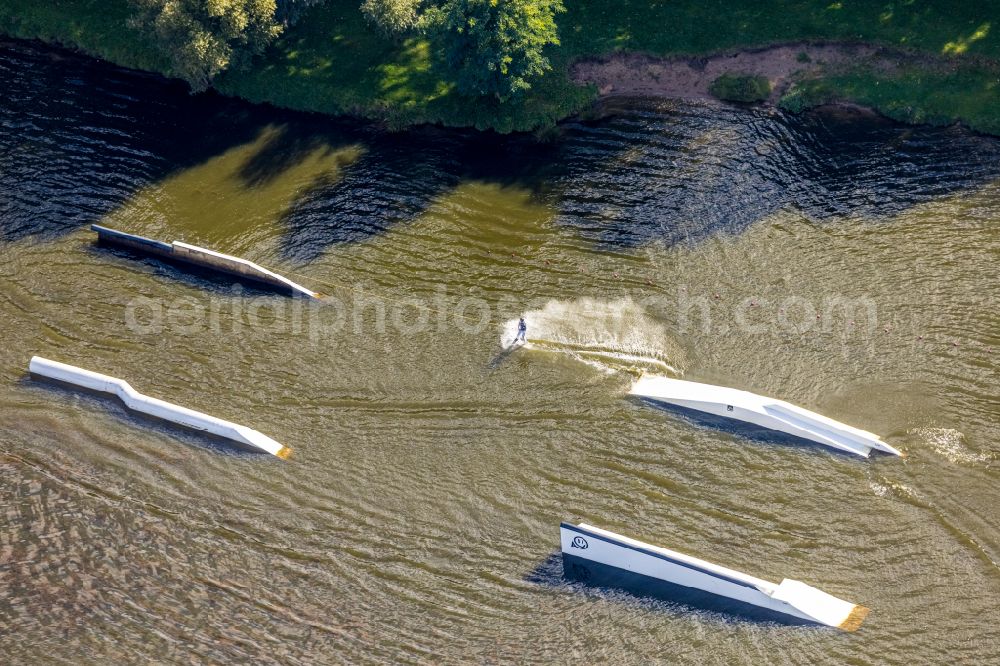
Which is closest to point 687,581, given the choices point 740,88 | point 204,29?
point 740,88

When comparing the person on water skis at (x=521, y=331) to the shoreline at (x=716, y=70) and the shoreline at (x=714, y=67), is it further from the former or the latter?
the shoreline at (x=714, y=67)

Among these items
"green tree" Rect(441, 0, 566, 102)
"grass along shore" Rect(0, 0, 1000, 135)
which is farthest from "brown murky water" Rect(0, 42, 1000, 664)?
"green tree" Rect(441, 0, 566, 102)

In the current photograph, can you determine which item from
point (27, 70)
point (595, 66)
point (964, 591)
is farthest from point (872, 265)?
point (27, 70)

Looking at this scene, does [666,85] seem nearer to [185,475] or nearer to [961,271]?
[961,271]

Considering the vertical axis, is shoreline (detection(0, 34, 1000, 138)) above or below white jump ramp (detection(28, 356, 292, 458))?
above

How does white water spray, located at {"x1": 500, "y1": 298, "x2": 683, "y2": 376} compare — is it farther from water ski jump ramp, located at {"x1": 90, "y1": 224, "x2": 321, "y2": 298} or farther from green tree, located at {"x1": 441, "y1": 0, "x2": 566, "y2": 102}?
green tree, located at {"x1": 441, "y1": 0, "x2": 566, "y2": 102}

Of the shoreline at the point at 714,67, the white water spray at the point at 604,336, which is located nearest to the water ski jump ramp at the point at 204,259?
the white water spray at the point at 604,336
